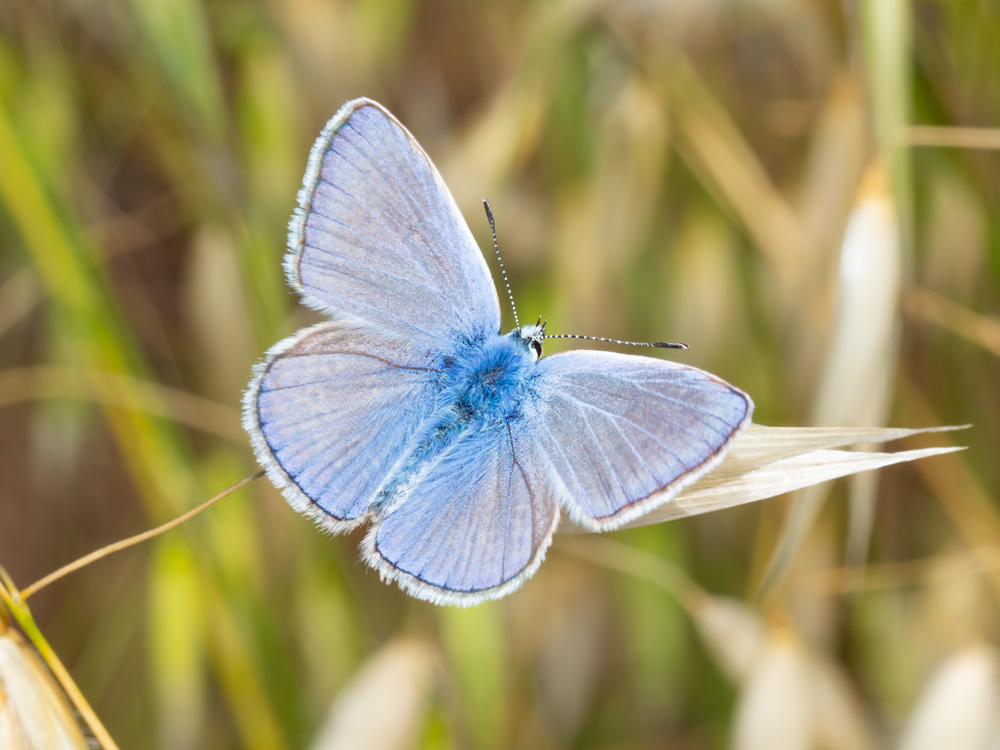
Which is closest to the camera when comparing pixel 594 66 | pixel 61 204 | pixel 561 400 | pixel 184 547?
pixel 561 400

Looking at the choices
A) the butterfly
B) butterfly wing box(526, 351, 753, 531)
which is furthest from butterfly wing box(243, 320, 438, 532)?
butterfly wing box(526, 351, 753, 531)

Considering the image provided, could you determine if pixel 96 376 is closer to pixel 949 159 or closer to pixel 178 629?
pixel 178 629

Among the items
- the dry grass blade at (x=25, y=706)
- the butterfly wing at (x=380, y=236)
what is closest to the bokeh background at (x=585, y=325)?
the butterfly wing at (x=380, y=236)

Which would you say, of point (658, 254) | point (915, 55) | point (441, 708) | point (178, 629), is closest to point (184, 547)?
point (178, 629)

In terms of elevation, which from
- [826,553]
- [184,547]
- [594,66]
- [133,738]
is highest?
[594,66]

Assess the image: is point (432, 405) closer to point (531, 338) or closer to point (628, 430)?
point (531, 338)

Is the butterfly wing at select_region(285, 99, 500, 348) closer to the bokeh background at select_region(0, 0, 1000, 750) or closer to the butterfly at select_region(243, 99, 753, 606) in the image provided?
the butterfly at select_region(243, 99, 753, 606)

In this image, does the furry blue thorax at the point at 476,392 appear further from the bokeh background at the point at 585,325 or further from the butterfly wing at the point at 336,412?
the bokeh background at the point at 585,325
